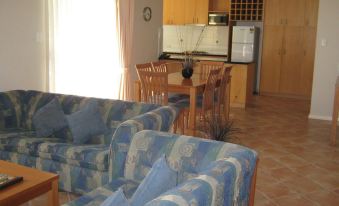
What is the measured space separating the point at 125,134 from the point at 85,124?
0.80m

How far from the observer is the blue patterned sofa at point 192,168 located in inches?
63.1

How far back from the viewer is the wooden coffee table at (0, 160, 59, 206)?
224cm

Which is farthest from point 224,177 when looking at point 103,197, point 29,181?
point 29,181

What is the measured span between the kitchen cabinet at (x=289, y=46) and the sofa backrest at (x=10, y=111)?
19.3 feet

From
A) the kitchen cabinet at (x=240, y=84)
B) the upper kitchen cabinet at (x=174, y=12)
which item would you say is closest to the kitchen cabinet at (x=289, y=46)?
the kitchen cabinet at (x=240, y=84)

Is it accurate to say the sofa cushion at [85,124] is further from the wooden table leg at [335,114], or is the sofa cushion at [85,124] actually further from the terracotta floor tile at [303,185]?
the wooden table leg at [335,114]

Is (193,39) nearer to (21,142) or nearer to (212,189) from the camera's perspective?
(21,142)

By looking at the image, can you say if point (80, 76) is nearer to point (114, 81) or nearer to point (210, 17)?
point (114, 81)

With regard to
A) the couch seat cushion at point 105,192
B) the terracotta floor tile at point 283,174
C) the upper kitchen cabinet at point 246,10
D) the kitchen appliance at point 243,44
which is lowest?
the terracotta floor tile at point 283,174

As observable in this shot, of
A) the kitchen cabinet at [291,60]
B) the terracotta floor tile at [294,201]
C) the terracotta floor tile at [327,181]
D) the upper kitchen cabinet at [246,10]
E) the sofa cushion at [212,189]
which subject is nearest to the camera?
the sofa cushion at [212,189]

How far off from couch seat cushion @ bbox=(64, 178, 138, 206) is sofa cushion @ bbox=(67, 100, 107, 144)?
40.0 inches

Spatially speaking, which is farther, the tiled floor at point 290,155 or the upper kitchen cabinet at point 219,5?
the upper kitchen cabinet at point 219,5

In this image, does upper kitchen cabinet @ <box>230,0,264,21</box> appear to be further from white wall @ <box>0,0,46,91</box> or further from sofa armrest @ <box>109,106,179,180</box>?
sofa armrest @ <box>109,106,179,180</box>

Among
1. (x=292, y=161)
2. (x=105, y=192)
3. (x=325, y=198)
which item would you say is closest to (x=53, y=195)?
(x=105, y=192)
